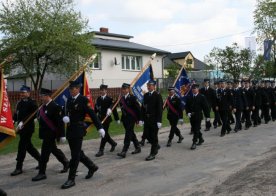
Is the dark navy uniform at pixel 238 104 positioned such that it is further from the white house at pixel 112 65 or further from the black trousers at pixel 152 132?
the white house at pixel 112 65

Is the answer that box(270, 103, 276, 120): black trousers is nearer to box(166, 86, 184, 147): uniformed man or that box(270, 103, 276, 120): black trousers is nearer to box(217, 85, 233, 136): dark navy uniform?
box(217, 85, 233, 136): dark navy uniform

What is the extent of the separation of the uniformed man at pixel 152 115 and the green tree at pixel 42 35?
12.7 metres

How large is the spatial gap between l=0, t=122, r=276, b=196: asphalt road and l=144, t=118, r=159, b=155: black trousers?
0.28 meters

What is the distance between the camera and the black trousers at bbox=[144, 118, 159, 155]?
10188 millimetres

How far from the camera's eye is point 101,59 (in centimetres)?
A: 3328

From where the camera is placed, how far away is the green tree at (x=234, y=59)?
34.4 m

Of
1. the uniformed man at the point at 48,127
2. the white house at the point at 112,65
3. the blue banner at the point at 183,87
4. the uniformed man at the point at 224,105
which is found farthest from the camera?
the white house at the point at 112,65

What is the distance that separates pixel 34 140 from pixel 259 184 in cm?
905

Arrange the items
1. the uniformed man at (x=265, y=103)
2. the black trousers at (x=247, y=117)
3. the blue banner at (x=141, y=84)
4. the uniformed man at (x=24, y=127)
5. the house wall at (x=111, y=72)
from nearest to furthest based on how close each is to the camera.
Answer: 1. the uniformed man at (x=24, y=127)
2. the blue banner at (x=141, y=84)
3. the black trousers at (x=247, y=117)
4. the uniformed man at (x=265, y=103)
5. the house wall at (x=111, y=72)

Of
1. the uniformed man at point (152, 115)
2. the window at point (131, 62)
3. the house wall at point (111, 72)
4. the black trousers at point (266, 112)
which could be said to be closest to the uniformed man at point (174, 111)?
the uniformed man at point (152, 115)

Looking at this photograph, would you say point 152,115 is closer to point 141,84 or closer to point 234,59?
point 141,84

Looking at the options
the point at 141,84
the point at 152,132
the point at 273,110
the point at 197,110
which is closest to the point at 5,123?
the point at 152,132

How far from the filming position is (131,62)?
36719 millimetres

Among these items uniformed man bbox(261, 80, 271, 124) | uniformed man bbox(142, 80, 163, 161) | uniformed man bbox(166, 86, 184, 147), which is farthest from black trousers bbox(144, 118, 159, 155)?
uniformed man bbox(261, 80, 271, 124)
